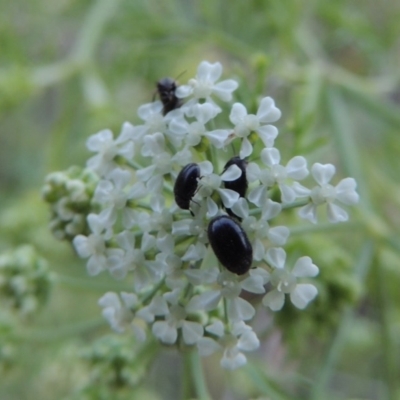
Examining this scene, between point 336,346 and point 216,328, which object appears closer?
point 216,328

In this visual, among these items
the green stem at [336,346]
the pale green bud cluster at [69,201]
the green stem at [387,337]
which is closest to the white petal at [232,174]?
the pale green bud cluster at [69,201]

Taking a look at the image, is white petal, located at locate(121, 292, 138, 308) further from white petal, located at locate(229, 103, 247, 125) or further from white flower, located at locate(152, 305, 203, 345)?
white petal, located at locate(229, 103, 247, 125)

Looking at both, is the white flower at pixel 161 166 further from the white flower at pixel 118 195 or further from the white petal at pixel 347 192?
the white petal at pixel 347 192

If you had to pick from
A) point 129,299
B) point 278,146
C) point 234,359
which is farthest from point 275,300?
point 278,146

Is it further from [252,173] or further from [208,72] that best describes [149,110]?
[252,173]

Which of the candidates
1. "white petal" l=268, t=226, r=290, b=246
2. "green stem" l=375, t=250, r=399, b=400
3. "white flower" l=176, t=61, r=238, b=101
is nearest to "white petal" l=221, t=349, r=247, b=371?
"white petal" l=268, t=226, r=290, b=246

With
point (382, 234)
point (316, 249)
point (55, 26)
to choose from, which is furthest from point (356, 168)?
point (55, 26)
